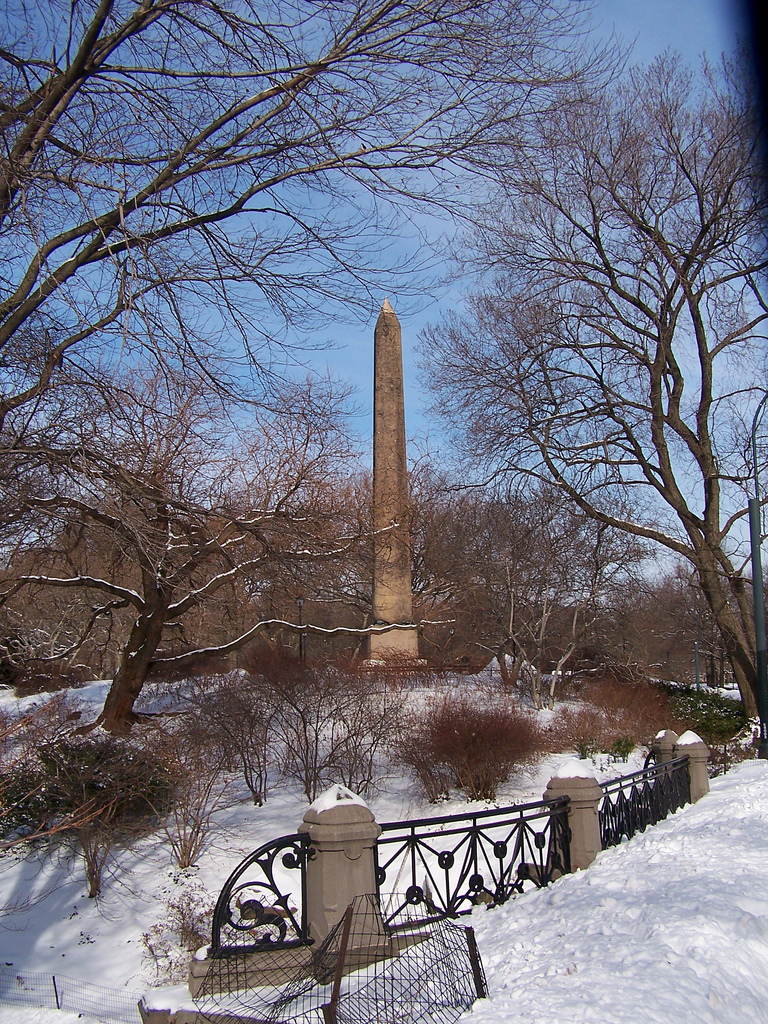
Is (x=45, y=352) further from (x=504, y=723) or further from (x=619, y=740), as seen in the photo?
(x=619, y=740)

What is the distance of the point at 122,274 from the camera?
6535 mm

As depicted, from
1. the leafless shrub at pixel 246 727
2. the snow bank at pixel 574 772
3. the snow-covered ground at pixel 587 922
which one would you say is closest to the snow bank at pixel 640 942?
the snow-covered ground at pixel 587 922

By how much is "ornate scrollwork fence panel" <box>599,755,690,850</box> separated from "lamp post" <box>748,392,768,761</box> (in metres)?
5.51

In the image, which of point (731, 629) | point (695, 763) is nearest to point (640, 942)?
point (695, 763)

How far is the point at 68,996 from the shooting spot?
889 centimetres

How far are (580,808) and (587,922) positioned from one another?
7.26 feet

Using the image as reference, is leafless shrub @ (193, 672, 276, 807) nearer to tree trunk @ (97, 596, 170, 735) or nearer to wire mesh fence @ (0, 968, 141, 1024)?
tree trunk @ (97, 596, 170, 735)

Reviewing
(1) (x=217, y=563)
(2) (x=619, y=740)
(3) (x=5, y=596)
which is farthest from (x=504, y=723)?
(3) (x=5, y=596)

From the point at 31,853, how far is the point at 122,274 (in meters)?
8.84

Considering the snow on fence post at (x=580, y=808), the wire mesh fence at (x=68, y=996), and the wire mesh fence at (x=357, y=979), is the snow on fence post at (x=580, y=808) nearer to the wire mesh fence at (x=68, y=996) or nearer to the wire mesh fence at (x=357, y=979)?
the wire mesh fence at (x=357, y=979)

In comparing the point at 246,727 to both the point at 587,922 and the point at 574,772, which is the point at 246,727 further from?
the point at 587,922

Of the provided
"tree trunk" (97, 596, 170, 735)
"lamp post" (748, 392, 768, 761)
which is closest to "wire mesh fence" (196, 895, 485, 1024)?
"tree trunk" (97, 596, 170, 735)

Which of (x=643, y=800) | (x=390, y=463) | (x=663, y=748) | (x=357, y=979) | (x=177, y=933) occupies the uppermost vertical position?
(x=390, y=463)

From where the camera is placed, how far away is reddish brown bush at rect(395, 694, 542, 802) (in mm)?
14344
